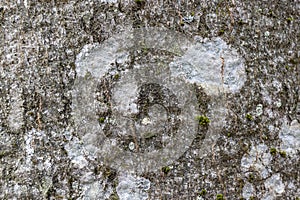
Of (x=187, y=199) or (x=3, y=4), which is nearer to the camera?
(x=187, y=199)

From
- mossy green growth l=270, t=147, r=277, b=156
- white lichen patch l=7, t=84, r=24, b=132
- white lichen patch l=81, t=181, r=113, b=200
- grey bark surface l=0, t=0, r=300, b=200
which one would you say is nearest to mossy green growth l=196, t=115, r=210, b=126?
grey bark surface l=0, t=0, r=300, b=200

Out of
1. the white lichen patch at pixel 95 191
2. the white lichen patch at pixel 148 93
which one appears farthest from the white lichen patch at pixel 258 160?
the white lichen patch at pixel 95 191

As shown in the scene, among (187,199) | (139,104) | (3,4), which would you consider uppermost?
(3,4)

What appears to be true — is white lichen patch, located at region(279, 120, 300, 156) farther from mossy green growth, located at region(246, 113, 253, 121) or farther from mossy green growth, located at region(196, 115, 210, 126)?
mossy green growth, located at region(196, 115, 210, 126)

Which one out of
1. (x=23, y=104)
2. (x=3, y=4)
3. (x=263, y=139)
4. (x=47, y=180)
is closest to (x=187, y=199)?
(x=263, y=139)

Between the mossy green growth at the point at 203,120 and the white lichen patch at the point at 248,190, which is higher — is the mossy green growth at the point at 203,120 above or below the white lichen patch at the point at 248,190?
above

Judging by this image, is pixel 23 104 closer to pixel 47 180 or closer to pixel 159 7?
pixel 47 180

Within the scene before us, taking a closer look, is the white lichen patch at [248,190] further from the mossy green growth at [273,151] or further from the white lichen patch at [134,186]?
the white lichen patch at [134,186]

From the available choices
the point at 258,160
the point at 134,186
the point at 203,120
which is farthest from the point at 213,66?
the point at 134,186
